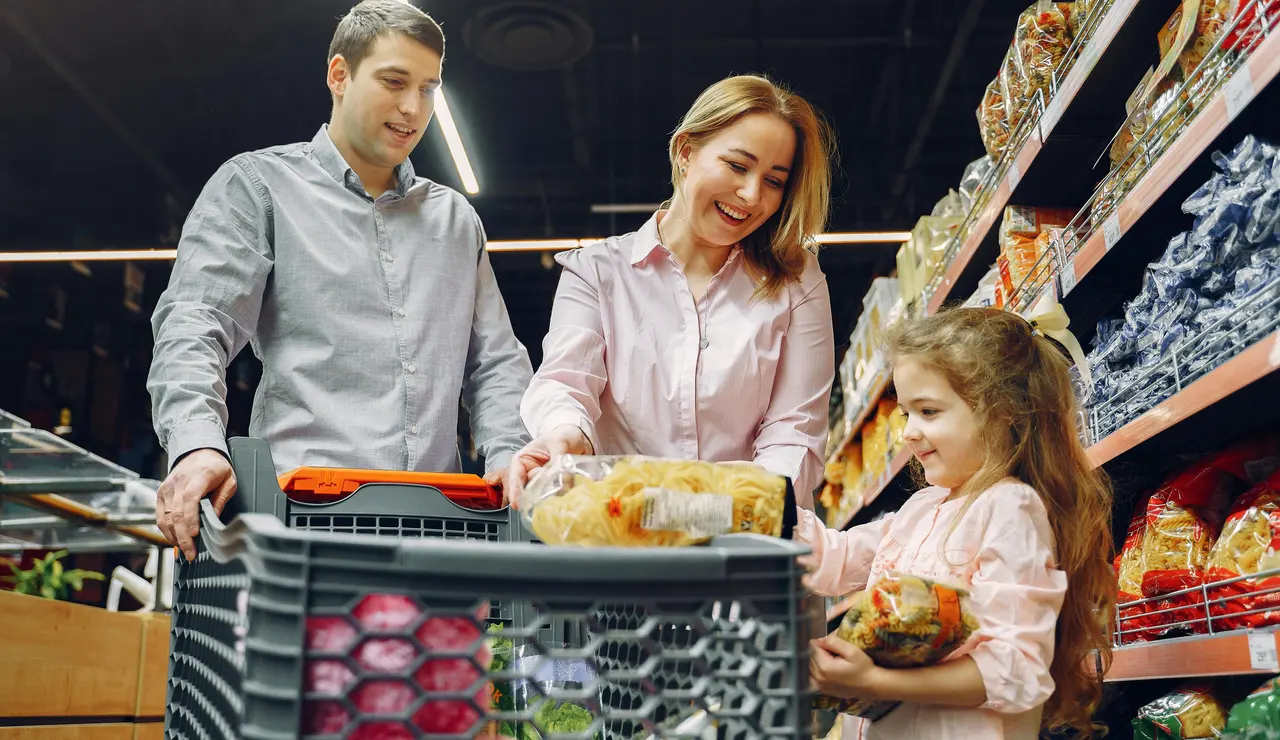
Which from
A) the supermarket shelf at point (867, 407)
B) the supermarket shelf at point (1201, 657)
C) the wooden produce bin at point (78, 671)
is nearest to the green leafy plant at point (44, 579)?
the wooden produce bin at point (78, 671)

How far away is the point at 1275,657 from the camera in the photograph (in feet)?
4.38

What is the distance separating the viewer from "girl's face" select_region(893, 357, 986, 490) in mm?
1530

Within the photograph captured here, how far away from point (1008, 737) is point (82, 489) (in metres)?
2.72

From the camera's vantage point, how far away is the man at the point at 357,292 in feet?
5.40

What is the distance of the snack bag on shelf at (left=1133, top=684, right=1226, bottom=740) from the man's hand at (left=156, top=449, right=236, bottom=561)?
144cm

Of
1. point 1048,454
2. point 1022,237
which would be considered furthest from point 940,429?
point 1022,237

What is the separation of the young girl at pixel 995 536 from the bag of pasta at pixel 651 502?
0.29 metres

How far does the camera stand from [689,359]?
5.71 feet

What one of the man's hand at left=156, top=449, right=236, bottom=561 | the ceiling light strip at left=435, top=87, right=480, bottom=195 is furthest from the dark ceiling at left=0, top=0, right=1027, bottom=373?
the man's hand at left=156, top=449, right=236, bottom=561

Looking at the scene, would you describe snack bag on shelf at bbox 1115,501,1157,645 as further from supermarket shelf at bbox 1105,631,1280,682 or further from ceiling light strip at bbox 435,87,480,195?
ceiling light strip at bbox 435,87,480,195

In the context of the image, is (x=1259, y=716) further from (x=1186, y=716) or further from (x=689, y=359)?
(x=689, y=359)

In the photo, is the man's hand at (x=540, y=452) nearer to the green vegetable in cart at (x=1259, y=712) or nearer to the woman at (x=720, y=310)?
the woman at (x=720, y=310)

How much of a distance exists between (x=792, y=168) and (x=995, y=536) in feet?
2.51

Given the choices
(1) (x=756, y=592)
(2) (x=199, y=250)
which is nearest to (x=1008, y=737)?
(1) (x=756, y=592)
